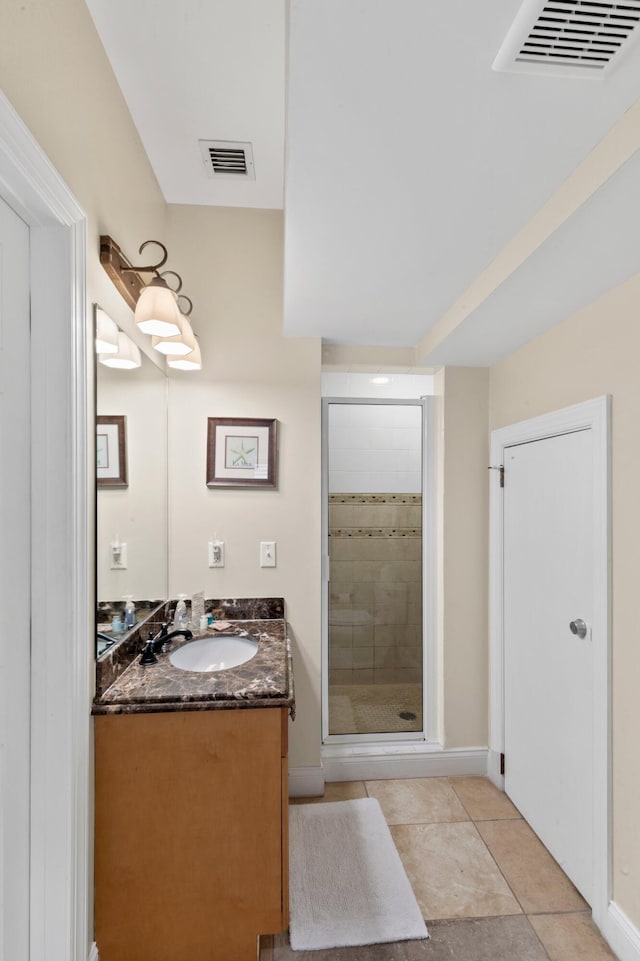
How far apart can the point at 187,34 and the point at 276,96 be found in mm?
335

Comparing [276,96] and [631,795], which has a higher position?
[276,96]

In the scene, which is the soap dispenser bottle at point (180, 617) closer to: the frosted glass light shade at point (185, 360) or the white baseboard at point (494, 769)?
the frosted glass light shade at point (185, 360)

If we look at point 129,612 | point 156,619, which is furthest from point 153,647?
point 156,619

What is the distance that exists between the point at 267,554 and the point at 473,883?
5.02 feet

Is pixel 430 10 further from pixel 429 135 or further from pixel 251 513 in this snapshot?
pixel 251 513

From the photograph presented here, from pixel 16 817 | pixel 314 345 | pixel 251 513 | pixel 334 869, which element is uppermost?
pixel 314 345

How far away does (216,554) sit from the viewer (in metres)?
2.34

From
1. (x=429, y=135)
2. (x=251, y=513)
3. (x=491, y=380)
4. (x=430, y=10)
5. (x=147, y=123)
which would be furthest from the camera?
(x=491, y=380)

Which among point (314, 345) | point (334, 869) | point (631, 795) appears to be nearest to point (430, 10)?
point (314, 345)

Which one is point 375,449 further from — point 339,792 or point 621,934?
point 621,934

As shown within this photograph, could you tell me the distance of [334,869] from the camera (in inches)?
75.0

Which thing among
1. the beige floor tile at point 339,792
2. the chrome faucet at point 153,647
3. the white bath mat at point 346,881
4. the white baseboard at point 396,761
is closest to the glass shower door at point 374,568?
the white baseboard at point 396,761

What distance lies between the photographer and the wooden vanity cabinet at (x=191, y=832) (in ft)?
4.79

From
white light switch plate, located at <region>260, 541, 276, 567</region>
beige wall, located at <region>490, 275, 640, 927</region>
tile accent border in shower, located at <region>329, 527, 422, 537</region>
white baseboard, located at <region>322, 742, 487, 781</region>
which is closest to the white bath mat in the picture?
white baseboard, located at <region>322, 742, 487, 781</region>
